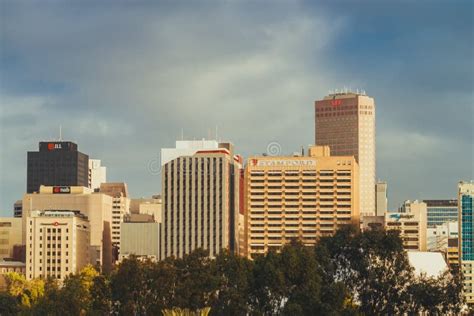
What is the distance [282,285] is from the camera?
120 meters

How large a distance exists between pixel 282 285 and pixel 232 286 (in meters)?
5.34

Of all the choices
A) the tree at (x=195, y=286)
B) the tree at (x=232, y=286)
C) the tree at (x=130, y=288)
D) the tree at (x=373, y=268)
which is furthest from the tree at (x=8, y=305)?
the tree at (x=373, y=268)

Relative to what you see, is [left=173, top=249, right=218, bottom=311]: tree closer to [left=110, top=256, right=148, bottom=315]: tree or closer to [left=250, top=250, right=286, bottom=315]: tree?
[left=110, top=256, right=148, bottom=315]: tree

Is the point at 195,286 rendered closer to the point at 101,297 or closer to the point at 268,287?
the point at 268,287

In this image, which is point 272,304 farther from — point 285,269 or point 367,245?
point 367,245

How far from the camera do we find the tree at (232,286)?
390 feet

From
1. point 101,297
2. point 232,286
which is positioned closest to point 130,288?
point 101,297

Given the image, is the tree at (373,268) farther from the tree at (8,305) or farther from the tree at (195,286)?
the tree at (8,305)

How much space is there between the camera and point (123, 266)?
124 metres

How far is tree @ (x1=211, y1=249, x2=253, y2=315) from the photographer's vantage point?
118938 mm

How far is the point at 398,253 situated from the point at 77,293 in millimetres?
35984

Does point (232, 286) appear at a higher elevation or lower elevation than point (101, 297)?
higher

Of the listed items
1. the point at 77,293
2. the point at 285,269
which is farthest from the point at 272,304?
the point at 77,293

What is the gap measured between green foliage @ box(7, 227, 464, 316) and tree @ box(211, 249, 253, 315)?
0.10 meters
